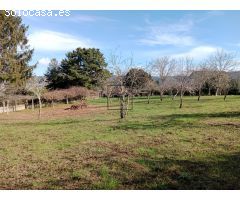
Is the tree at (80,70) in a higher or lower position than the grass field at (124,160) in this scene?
higher

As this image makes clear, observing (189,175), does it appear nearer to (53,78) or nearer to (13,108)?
(13,108)

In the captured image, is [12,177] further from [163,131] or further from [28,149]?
[163,131]

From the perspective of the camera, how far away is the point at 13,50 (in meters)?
28.5

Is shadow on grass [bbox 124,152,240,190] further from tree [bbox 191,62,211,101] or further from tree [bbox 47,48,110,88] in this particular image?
tree [bbox 47,48,110,88]

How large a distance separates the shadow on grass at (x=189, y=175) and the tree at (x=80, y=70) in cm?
4486

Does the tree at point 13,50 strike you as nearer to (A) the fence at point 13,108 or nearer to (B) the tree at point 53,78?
(A) the fence at point 13,108

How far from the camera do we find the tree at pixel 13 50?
27.1 m

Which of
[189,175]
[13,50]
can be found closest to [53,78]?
[13,50]

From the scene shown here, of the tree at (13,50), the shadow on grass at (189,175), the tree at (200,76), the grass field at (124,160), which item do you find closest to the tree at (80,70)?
the tree at (200,76)

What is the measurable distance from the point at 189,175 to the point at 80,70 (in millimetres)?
48217

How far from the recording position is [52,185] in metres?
5.48

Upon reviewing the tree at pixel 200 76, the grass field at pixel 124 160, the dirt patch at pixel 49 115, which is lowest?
the dirt patch at pixel 49 115

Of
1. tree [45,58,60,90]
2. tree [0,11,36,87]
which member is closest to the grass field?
tree [0,11,36,87]
